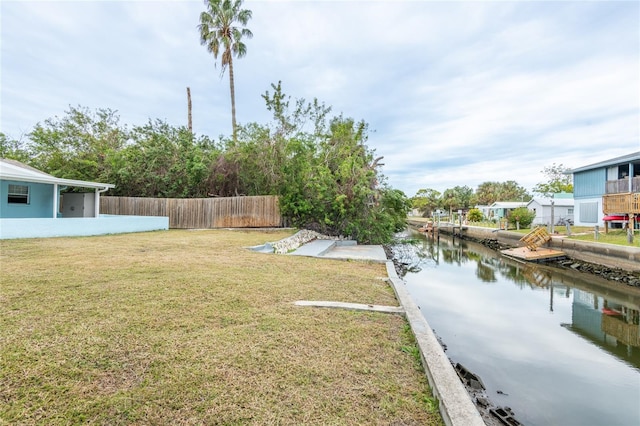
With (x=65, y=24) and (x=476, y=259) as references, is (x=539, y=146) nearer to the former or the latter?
(x=476, y=259)

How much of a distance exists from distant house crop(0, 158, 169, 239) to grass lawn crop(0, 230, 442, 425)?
6076 mm

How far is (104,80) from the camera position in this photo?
17047 mm

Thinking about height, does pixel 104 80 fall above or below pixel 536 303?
above

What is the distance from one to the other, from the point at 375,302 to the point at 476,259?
1430 cm

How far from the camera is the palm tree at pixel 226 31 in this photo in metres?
17.9

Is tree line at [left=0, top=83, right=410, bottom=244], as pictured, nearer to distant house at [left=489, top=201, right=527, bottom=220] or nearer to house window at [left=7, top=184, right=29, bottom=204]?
house window at [left=7, top=184, right=29, bottom=204]

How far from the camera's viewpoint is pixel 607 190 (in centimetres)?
1784

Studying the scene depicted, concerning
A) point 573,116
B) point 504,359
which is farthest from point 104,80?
point 573,116

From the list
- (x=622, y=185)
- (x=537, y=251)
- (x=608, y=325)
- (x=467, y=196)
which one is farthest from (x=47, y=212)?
(x=467, y=196)

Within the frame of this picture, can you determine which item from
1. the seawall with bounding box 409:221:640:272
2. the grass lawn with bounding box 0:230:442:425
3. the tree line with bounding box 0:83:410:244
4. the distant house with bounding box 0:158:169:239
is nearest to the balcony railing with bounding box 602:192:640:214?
the seawall with bounding box 409:221:640:272

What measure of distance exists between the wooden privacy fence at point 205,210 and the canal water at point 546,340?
25.0 ft

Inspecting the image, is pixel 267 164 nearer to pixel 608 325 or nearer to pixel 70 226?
pixel 70 226

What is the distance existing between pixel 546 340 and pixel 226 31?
20.7 metres

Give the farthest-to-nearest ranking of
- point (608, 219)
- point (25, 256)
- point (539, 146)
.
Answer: point (539, 146)
point (608, 219)
point (25, 256)
